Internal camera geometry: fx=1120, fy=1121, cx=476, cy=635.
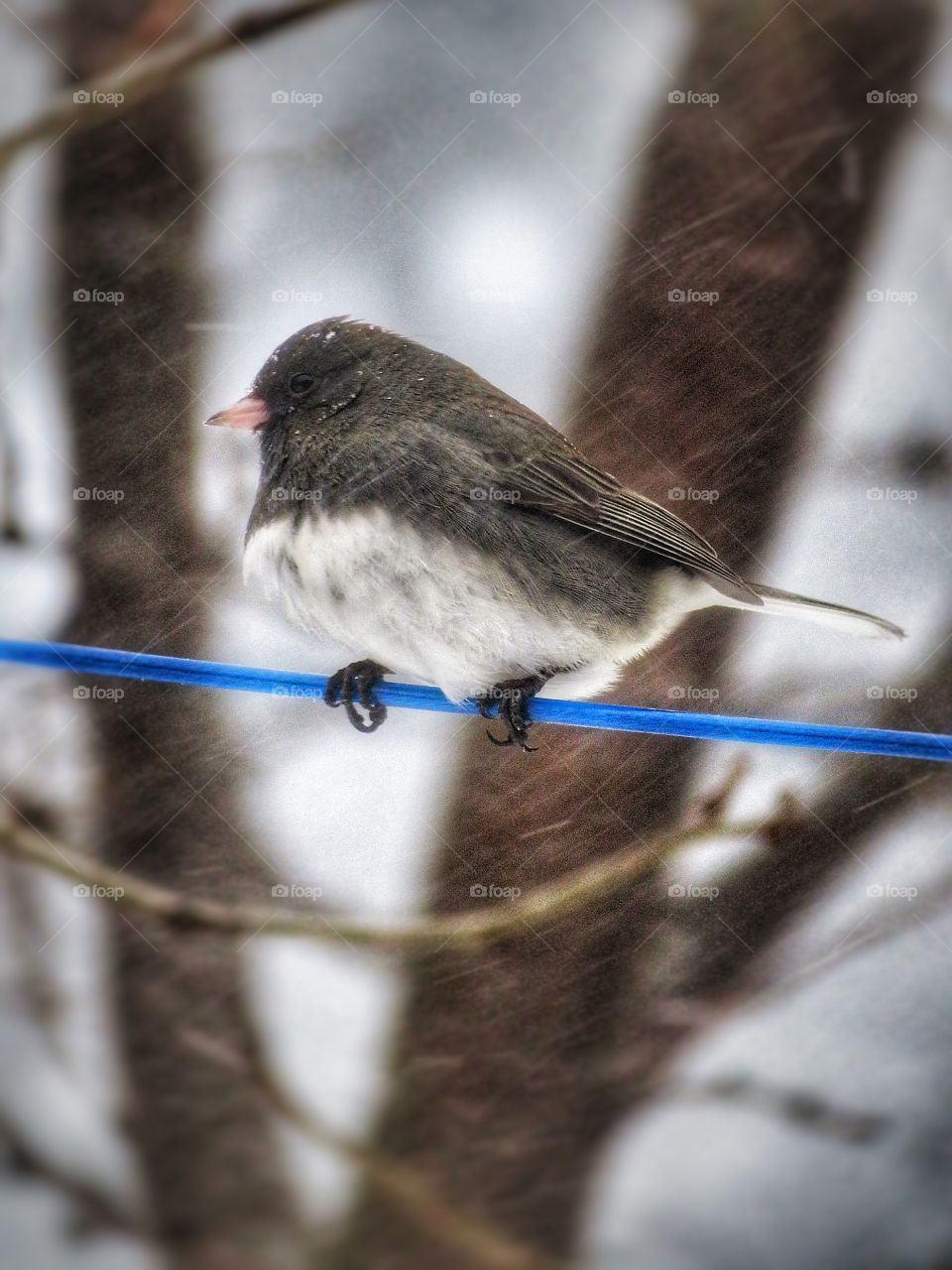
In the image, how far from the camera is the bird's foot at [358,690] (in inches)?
60.6

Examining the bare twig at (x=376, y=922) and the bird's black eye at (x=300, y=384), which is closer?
the bird's black eye at (x=300, y=384)

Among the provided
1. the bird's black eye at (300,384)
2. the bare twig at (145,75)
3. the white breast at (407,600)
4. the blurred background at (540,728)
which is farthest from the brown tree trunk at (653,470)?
the bare twig at (145,75)

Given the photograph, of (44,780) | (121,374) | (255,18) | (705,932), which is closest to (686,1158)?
(705,932)

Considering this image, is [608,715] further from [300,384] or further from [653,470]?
[300,384]

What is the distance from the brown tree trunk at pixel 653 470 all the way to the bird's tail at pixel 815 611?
0.08 m

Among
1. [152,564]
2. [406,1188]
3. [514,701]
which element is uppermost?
[152,564]

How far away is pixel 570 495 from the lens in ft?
4.81

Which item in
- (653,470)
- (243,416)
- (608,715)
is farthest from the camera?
(653,470)

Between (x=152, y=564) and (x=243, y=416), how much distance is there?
255mm

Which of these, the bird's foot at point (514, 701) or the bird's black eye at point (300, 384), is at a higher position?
the bird's black eye at point (300, 384)

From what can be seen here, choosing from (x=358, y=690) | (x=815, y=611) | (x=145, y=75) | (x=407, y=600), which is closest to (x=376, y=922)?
(x=358, y=690)

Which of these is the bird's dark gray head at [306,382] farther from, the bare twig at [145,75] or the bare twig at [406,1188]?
the bare twig at [406,1188]

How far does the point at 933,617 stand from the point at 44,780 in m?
1.29

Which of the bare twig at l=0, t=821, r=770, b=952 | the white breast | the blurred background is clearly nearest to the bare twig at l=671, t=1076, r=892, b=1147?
the blurred background
